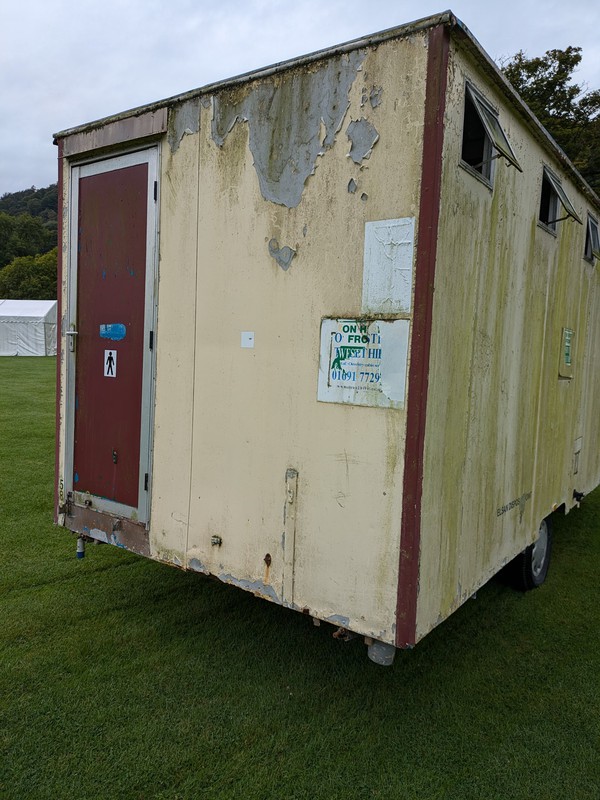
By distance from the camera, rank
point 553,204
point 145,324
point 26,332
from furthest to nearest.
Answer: point 26,332 < point 553,204 < point 145,324

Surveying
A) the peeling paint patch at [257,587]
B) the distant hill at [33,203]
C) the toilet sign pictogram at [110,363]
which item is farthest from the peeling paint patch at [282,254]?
the distant hill at [33,203]

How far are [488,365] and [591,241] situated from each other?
9.25 ft

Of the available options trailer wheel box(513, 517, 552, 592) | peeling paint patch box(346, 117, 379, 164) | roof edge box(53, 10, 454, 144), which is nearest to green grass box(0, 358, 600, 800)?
trailer wheel box(513, 517, 552, 592)

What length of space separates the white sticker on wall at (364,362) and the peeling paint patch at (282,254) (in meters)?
0.37

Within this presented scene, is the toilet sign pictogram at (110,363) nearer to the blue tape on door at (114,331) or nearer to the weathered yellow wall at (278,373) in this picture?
the blue tape on door at (114,331)

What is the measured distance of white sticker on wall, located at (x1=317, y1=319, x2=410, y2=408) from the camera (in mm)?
2596

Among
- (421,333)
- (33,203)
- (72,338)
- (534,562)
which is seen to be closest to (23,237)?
(33,203)

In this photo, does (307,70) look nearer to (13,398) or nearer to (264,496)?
(264,496)

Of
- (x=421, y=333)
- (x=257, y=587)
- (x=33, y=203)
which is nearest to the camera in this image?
(x=421, y=333)

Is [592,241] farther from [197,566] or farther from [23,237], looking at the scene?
[23,237]

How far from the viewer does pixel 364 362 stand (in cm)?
270

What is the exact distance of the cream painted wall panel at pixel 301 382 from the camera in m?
2.62

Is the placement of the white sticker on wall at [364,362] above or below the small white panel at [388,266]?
A: below

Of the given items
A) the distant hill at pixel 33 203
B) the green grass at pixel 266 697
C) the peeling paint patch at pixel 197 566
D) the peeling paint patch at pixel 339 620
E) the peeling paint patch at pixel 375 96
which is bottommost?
the green grass at pixel 266 697
